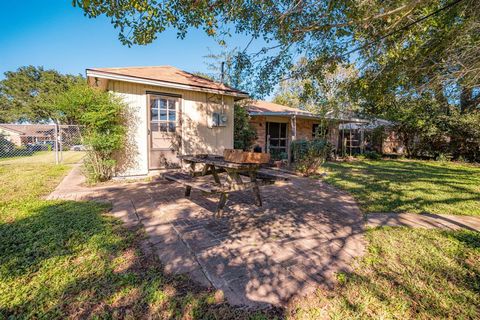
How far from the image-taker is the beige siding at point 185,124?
21.6 feet

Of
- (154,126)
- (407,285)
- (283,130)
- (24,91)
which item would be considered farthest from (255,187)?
(24,91)

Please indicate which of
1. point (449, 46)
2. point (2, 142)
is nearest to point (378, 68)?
point (449, 46)

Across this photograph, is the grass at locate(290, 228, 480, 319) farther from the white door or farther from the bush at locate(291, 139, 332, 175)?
the white door

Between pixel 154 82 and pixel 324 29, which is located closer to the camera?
pixel 324 29

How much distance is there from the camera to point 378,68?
6395 mm

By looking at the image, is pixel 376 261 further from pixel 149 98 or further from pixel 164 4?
pixel 149 98

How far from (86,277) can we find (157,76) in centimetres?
598

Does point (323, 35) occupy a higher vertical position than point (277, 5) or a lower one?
lower

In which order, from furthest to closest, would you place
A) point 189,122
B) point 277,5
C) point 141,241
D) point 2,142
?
point 2,142 → point 189,122 → point 277,5 → point 141,241

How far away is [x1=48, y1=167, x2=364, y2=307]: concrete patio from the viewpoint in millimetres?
2178

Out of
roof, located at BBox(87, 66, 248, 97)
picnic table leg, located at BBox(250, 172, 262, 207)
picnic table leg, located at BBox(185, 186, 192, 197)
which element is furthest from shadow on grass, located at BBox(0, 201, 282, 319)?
roof, located at BBox(87, 66, 248, 97)

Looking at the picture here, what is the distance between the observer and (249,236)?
312 centimetres

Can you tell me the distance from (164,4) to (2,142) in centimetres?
1178

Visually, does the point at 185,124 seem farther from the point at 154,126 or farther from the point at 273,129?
the point at 273,129
